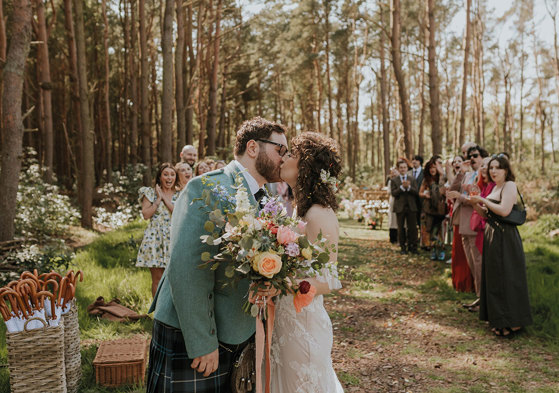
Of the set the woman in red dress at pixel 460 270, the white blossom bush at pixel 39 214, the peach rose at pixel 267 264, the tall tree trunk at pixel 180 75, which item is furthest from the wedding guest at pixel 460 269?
the tall tree trunk at pixel 180 75

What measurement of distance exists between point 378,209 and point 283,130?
14.3 meters

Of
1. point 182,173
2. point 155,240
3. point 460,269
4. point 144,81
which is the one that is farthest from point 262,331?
point 144,81

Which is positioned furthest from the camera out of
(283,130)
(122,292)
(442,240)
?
(442,240)

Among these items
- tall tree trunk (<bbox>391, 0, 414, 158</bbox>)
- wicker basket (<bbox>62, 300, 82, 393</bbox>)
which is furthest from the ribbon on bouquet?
tall tree trunk (<bbox>391, 0, 414, 158</bbox>)

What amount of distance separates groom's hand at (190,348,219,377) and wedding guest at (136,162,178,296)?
3.49 meters

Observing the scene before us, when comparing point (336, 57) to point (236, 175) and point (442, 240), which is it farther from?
point (236, 175)

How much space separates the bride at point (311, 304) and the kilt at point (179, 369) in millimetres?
569

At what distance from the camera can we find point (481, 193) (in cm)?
638

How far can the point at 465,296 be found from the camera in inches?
282

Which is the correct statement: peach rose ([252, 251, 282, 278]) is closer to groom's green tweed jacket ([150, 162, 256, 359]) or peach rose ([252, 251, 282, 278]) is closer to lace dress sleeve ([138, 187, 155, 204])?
groom's green tweed jacket ([150, 162, 256, 359])

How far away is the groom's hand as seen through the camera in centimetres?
213

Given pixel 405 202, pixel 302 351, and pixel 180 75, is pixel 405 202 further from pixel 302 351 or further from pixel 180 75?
pixel 180 75

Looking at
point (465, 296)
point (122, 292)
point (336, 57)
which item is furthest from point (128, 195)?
point (336, 57)

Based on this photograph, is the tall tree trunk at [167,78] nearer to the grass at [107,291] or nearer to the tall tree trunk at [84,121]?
the grass at [107,291]
